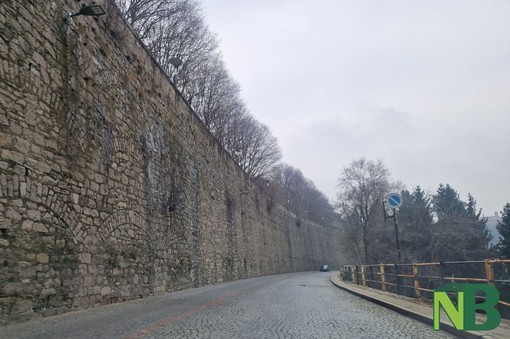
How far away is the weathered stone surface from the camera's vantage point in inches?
286

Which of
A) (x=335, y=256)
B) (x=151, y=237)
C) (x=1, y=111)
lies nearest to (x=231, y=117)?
(x=151, y=237)

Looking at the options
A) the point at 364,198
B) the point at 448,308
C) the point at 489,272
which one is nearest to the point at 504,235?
the point at 364,198

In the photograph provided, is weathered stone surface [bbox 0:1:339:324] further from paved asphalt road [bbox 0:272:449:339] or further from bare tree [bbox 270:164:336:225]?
bare tree [bbox 270:164:336:225]

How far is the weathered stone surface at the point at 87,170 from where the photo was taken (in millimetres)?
7262

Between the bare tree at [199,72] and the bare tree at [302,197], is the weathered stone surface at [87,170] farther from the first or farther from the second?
the bare tree at [302,197]

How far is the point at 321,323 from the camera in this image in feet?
23.5

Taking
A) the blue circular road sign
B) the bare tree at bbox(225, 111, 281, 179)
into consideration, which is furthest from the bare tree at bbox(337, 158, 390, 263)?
the blue circular road sign

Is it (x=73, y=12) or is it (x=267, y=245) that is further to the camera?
(x=267, y=245)

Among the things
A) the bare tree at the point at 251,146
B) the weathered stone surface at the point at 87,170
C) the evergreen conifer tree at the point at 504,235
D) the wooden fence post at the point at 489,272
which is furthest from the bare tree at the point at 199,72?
the evergreen conifer tree at the point at 504,235

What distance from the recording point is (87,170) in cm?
963

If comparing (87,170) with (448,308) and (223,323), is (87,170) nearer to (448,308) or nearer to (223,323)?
(223,323)

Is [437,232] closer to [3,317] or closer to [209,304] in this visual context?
[209,304]

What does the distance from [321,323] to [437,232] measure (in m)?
32.0

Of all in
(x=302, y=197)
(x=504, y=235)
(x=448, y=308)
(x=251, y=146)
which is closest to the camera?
(x=448, y=308)
